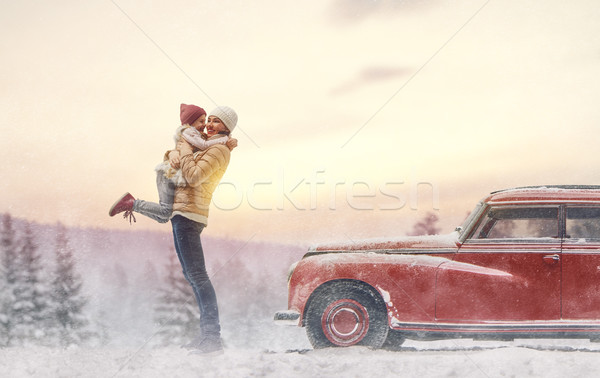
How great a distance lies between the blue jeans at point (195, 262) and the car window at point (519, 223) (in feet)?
9.08

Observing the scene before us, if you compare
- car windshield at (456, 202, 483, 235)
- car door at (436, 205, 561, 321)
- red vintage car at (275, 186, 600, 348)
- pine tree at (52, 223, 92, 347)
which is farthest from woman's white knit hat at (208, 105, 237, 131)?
pine tree at (52, 223, 92, 347)

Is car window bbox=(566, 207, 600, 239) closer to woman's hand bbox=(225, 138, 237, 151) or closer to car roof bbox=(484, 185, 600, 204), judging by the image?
car roof bbox=(484, 185, 600, 204)

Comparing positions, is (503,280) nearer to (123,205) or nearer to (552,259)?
(552,259)

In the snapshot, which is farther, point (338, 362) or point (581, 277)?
point (581, 277)

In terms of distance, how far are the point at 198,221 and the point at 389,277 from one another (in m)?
1.96

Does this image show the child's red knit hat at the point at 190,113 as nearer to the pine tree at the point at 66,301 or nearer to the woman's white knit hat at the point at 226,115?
the woman's white knit hat at the point at 226,115

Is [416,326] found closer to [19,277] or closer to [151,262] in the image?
[19,277]

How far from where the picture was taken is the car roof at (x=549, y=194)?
5727 millimetres

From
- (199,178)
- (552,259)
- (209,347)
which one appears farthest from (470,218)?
(209,347)

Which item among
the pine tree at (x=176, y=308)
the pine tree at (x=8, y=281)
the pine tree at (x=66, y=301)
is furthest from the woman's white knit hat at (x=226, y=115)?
the pine tree at (x=8, y=281)

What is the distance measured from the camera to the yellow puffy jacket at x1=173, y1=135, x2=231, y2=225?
514 cm

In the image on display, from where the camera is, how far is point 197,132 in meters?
5.42

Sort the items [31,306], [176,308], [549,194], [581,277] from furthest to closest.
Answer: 1. [31,306]
2. [176,308]
3. [549,194]
4. [581,277]

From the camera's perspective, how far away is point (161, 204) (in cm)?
537
